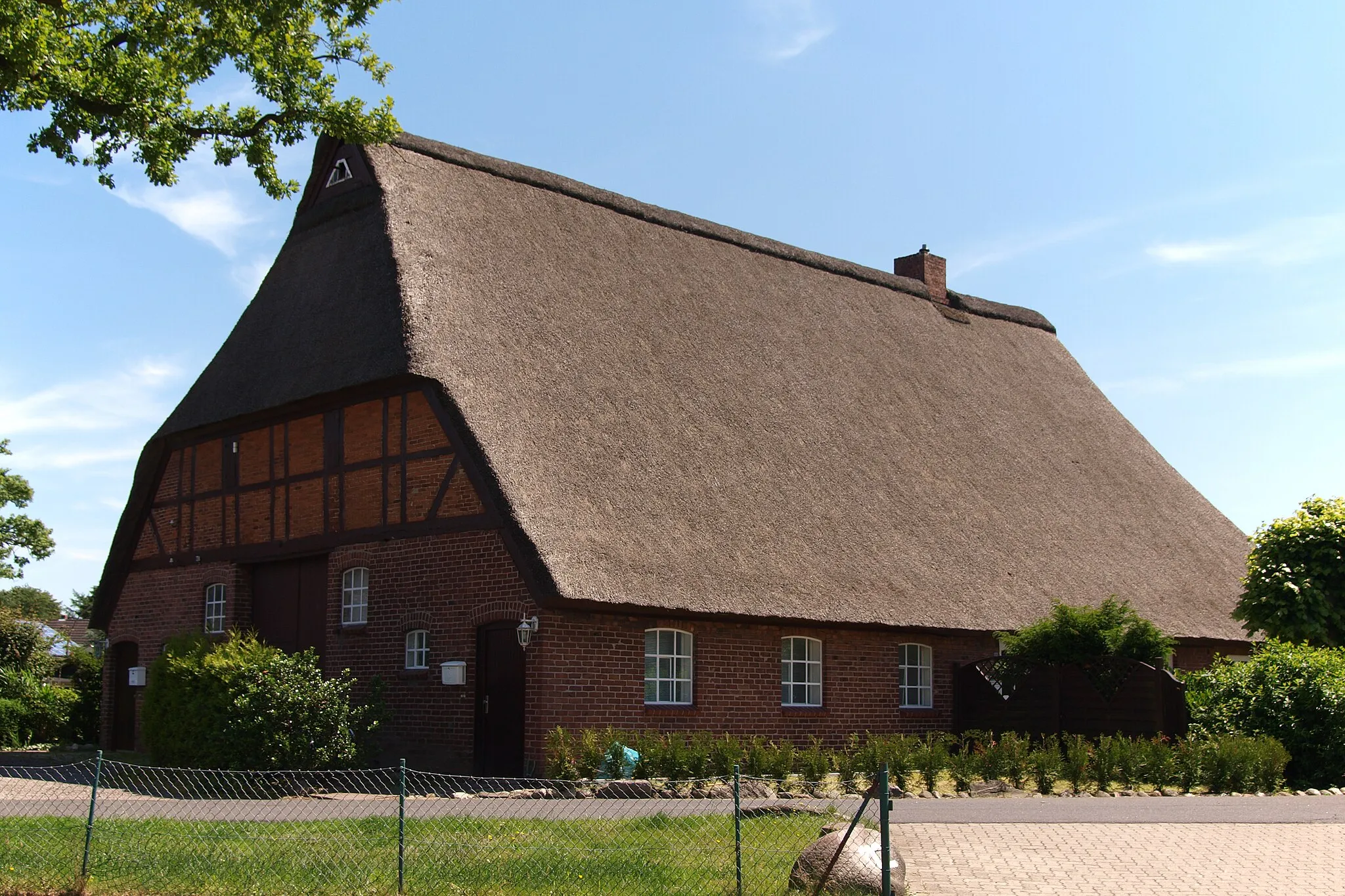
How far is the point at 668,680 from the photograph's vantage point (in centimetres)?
1888

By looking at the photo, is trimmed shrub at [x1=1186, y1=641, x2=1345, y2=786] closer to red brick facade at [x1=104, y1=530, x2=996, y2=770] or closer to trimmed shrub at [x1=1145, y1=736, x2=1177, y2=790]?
trimmed shrub at [x1=1145, y1=736, x2=1177, y2=790]

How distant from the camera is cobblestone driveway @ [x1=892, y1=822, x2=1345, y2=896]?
34.2 ft

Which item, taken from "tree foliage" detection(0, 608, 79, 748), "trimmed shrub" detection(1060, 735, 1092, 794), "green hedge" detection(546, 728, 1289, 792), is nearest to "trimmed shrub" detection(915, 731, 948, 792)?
"green hedge" detection(546, 728, 1289, 792)

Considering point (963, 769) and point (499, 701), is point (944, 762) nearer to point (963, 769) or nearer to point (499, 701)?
point (963, 769)

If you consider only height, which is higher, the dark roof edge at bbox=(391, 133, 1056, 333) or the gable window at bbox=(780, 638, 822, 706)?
the dark roof edge at bbox=(391, 133, 1056, 333)

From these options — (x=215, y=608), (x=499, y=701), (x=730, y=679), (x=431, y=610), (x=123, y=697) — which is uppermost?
(x=215, y=608)

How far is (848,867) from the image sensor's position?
960cm

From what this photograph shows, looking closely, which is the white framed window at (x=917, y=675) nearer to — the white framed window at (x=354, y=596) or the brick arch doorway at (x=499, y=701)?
the brick arch doorway at (x=499, y=701)

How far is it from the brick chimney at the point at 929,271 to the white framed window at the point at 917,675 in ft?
38.1

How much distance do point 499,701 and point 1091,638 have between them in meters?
8.49

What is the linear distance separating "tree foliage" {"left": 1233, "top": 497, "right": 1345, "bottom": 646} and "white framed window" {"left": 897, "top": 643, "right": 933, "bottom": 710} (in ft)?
18.1

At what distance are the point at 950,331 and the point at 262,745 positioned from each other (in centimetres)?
1846

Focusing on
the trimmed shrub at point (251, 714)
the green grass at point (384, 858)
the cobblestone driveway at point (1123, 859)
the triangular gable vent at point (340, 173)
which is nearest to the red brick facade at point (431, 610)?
the trimmed shrub at point (251, 714)

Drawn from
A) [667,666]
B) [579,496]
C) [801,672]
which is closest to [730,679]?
[667,666]
